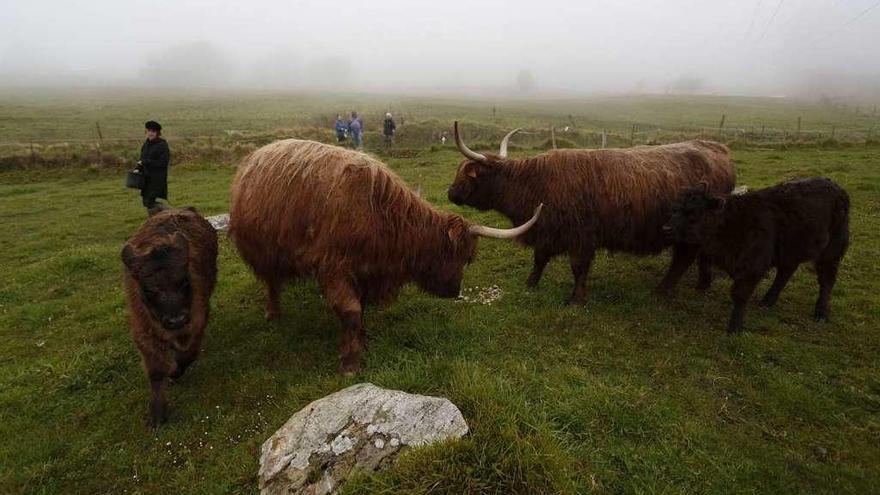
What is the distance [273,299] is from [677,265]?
17.6 feet

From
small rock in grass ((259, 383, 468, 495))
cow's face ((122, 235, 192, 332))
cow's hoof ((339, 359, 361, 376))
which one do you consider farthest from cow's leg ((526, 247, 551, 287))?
cow's face ((122, 235, 192, 332))

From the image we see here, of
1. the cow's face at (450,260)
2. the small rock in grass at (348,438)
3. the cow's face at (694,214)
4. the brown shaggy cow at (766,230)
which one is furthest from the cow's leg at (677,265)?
the small rock in grass at (348,438)

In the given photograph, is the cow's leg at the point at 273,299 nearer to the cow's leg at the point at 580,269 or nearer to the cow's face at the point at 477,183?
the cow's face at the point at 477,183

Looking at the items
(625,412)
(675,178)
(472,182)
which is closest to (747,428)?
(625,412)

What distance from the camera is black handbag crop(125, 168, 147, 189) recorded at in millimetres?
8555

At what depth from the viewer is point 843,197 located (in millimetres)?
6020

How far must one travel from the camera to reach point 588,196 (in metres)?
6.55

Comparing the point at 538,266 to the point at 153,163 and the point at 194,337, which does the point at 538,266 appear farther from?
the point at 153,163

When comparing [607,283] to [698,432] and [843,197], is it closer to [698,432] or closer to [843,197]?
[843,197]

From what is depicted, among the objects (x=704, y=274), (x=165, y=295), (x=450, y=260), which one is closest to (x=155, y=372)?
(x=165, y=295)

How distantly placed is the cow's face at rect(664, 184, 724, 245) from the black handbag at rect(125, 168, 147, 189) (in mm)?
8455

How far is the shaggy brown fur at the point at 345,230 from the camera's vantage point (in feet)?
15.8

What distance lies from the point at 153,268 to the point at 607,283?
577 cm

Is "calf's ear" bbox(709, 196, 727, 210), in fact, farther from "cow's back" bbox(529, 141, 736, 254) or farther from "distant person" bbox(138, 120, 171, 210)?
"distant person" bbox(138, 120, 171, 210)
